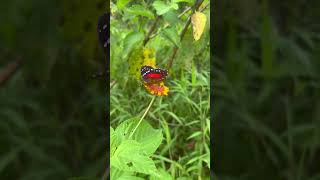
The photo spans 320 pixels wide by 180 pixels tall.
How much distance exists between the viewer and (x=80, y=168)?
1.43 m

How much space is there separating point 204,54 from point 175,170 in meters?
0.27

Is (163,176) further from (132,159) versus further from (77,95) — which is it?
(77,95)

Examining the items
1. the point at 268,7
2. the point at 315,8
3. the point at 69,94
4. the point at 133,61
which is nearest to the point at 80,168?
the point at 69,94

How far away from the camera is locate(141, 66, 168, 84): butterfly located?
139 cm

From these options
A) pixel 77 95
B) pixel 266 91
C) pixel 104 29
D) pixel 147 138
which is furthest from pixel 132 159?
pixel 266 91

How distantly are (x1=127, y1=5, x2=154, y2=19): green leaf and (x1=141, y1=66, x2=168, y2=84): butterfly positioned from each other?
12cm

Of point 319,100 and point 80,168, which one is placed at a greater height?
point 319,100

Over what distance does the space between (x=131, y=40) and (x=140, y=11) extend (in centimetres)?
7

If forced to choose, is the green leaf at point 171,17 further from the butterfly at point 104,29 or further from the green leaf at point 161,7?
the butterfly at point 104,29

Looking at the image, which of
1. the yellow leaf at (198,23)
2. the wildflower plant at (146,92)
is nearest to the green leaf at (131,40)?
the wildflower plant at (146,92)

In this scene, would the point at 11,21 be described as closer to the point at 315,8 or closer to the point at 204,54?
the point at 204,54

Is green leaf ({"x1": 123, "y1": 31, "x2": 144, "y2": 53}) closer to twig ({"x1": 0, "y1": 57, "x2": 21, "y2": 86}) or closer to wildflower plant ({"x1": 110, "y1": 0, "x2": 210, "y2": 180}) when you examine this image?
wildflower plant ({"x1": 110, "y1": 0, "x2": 210, "y2": 180})

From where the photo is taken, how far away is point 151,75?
4.59 ft

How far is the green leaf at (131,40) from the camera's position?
139 centimetres
